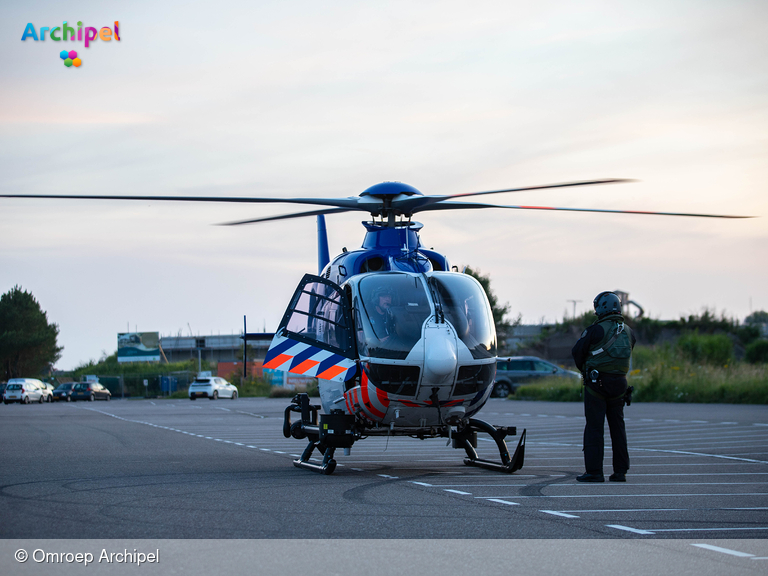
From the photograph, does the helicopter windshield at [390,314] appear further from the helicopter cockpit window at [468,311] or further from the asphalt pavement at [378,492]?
the asphalt pavement at [378,492]

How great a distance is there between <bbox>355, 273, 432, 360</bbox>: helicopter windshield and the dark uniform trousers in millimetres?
2222

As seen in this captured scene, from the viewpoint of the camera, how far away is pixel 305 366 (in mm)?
11391

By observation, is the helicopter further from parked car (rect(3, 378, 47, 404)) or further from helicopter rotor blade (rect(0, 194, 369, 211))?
parked car (rect(3, 378, 47, 404))

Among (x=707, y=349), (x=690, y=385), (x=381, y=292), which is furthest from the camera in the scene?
(x=707, y=349)

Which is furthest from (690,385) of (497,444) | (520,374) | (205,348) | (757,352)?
(205,348)

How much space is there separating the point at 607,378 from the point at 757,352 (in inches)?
1715

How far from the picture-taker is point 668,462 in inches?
471

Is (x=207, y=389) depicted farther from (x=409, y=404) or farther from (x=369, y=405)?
(x=409, y=404)

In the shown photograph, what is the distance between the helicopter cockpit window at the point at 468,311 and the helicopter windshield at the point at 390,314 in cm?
29

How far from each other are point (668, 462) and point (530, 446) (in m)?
3.77

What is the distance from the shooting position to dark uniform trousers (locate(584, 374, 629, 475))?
31.7 ft

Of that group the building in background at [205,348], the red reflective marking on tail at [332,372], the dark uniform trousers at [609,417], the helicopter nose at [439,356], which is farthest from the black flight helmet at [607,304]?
the building in background at [205,348]
